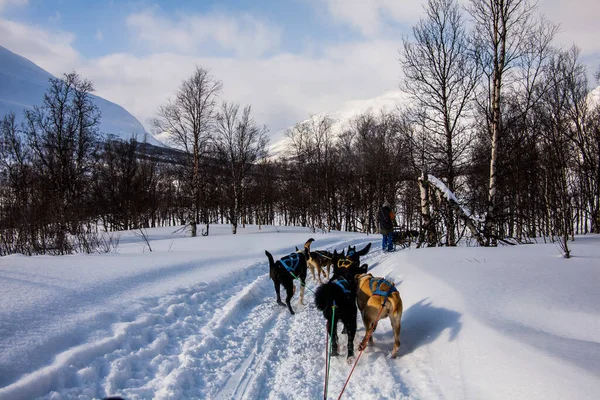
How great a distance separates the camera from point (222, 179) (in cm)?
2712

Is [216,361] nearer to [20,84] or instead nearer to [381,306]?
[381,306]

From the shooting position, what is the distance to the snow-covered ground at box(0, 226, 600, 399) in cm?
263

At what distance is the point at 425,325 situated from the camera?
399 centimetres

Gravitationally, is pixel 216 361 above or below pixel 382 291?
below

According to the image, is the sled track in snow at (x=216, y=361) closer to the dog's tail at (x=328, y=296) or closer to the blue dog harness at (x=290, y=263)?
the dog's tail at (x=328, y=296)

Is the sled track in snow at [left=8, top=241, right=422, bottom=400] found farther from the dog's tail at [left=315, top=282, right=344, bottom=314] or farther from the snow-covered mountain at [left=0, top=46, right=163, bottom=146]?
the snow-covered mountain at [left=0, top=46, right=163, bottom=146]

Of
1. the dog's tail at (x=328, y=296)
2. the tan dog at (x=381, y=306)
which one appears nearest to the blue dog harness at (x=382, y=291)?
the tan dog at (x=381, y=306)

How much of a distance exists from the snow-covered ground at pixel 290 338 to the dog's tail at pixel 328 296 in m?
0.66

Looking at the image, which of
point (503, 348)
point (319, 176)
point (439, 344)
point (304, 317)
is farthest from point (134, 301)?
point (319, 176)

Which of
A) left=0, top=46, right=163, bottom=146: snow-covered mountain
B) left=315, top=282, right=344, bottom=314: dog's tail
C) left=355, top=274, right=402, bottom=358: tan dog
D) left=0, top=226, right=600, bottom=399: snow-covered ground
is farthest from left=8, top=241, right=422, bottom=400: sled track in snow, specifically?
left=0, top=46, right=163, bottom=146: snow-covered mountain

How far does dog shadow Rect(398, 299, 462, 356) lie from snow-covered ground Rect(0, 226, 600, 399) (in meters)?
0.02

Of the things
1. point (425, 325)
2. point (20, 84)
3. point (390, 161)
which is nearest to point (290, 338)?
point (425, 325)

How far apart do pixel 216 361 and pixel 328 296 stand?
60.8 inches

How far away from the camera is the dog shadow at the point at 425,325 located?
142 inches
